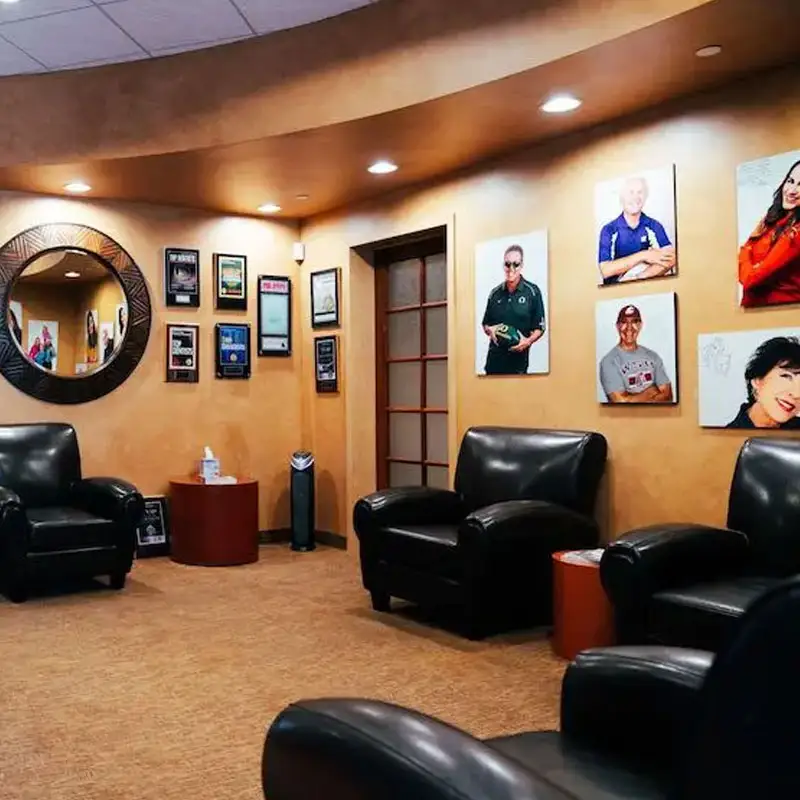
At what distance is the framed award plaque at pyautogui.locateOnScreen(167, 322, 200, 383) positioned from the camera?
21.0 ft

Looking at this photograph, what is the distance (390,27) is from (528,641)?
2955 mm

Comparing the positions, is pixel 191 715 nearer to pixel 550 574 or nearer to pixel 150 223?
pixel 550 574

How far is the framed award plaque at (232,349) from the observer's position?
6.58 meters

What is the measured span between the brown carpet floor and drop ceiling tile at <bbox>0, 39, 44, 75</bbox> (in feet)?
9.75

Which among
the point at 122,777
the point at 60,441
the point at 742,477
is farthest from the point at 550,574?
the point at 60,441

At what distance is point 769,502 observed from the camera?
11.4 ft

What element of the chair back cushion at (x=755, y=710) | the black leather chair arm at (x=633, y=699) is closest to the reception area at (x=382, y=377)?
the black leather chair arm at (x=633, y=699)

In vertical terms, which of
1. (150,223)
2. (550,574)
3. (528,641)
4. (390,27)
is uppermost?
(390,27)

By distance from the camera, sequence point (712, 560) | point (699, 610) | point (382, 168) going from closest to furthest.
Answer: point (699, 610) → point (712, 560) → point (382, 168)

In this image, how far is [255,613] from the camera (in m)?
4.62

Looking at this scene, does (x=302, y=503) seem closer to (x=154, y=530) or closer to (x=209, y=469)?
(x=209, y=469)

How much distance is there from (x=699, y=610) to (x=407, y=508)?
6.24 feet

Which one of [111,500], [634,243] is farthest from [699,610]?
[111,500]

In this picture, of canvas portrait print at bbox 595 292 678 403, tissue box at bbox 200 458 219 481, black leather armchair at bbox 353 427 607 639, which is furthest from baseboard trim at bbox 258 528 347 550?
canvas portrait print at bbox 595 292 678 403
